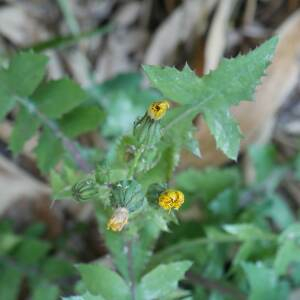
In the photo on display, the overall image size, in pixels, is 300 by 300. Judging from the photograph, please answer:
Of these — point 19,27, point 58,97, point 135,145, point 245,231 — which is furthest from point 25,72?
point 19,27

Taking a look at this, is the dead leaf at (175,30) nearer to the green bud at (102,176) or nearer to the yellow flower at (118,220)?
the green bud at (102,176)

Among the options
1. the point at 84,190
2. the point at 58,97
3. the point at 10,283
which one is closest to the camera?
the point at 84,190

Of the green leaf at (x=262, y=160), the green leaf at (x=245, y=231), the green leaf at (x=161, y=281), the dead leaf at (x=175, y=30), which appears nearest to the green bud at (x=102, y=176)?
the green leaf at (x=161, y=281)

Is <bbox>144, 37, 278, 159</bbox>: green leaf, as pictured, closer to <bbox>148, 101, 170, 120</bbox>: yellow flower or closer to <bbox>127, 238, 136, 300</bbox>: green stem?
<bbox>148, 101, 170, 120</bbox>: yellow flower

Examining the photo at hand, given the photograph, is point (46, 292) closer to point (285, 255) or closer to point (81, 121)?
point (81, 121)

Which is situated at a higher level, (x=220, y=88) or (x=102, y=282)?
(x=220, y=88)
